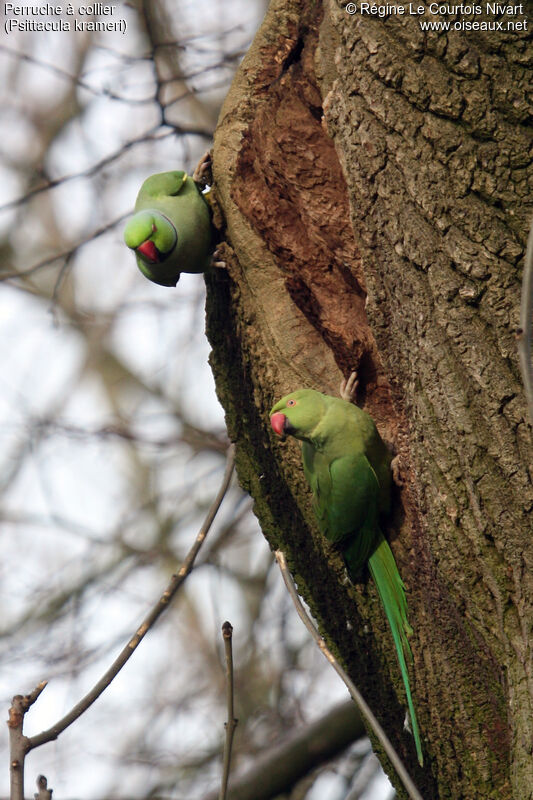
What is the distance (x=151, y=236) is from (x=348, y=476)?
4.28ft

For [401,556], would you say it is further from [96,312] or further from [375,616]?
[96,312]

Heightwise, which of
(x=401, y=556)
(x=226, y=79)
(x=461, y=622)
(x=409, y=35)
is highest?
(x=226, y=79)

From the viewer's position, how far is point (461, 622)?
5.76 feet

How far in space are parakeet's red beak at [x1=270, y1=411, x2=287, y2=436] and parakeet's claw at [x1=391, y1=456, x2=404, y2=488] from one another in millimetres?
327

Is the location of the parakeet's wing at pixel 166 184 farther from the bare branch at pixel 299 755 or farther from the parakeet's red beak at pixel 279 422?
the bare branch at pixel 299 755

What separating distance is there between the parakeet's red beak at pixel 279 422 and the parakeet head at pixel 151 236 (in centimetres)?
94

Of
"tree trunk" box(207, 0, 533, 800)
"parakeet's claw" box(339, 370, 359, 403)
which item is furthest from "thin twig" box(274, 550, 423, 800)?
"parakeet's claw" box(339, 370, 359, 403)

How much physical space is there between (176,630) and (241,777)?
9.37 feet

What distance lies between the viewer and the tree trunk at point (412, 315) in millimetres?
1551

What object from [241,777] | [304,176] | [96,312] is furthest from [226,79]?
[241,777]

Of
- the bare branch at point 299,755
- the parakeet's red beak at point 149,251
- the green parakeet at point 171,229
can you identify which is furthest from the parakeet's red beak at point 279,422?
the bare branch at point 299,755

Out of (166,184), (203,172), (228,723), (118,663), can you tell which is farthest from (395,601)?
(166,184)

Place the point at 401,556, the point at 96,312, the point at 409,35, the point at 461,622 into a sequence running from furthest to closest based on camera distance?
the point at 96,312 < the point at 401,556 < the point at 461,622 < the point at 409,35

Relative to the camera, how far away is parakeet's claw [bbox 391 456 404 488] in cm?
208
